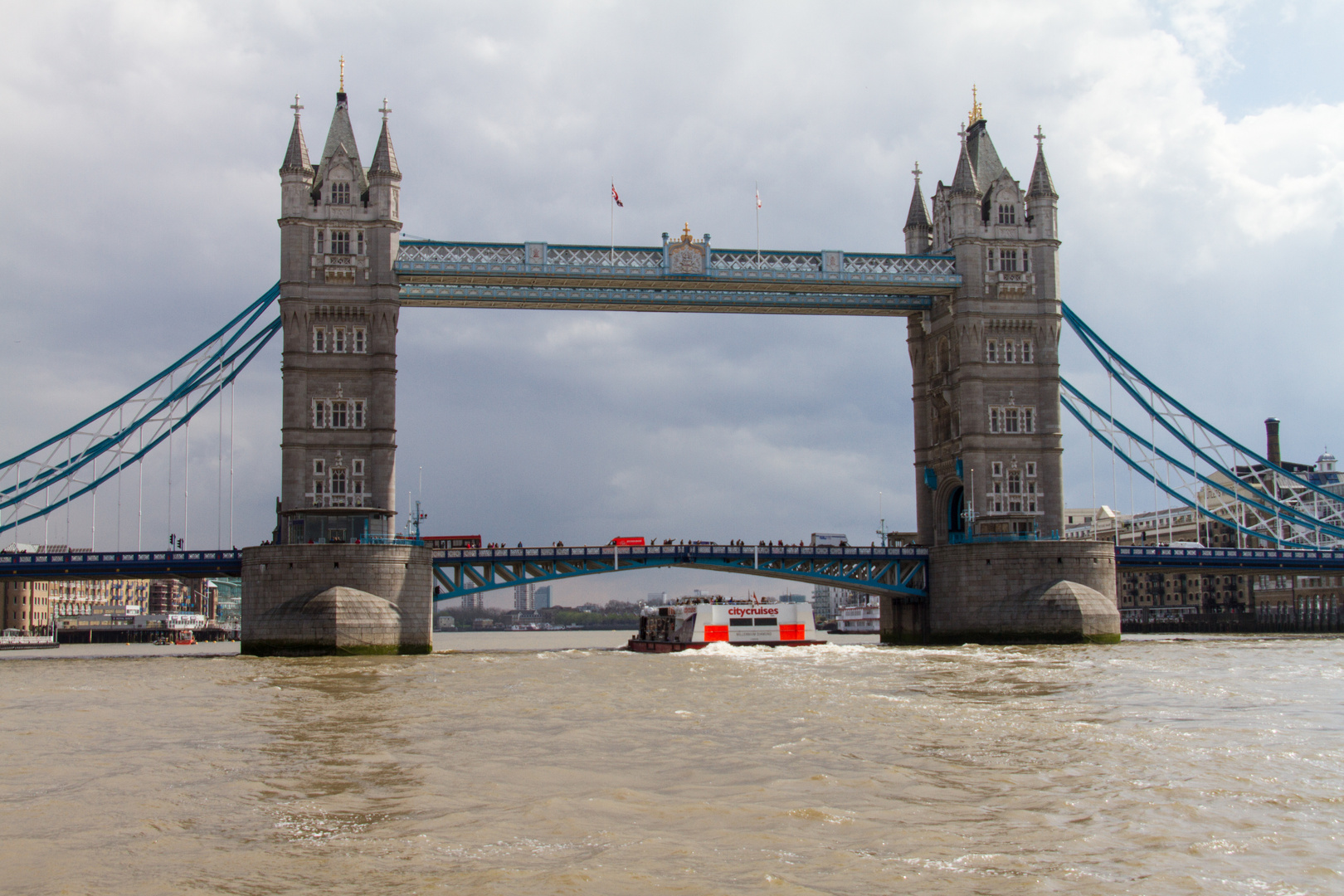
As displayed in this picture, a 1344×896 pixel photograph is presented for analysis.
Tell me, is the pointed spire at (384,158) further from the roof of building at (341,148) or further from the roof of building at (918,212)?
the roof of building at (918,212)

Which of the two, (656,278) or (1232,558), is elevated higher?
(656,278)

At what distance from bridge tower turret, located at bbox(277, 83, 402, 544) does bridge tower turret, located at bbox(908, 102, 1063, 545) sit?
32997mm

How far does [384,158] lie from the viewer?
212ft

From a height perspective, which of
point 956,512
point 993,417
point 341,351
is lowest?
point 956,512

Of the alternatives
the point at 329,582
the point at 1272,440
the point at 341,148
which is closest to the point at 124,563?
the point at 329,582

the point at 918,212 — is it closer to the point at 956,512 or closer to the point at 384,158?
the point at 956,512

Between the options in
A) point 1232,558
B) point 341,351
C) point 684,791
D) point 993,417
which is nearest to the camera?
point 684,791

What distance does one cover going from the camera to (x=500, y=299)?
219 feet

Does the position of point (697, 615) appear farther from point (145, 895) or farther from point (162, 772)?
point (145, 895)

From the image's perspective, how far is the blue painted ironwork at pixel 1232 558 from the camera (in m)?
72.5

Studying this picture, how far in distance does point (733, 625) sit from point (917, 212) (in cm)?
3165

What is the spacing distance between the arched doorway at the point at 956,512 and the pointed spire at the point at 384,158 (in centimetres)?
3830

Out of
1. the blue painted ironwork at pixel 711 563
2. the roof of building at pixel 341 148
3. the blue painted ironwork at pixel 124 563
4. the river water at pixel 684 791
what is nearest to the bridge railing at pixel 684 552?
the blue painted ironwork at pixel 711 563

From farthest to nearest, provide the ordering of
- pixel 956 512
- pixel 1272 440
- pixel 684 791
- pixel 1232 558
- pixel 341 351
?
pixel 1272 440
pixel 1232 558
pixel 956 512
pixel 341 351
pixel 684 791
